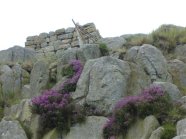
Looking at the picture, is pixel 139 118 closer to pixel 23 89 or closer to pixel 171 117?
pixel 171 117

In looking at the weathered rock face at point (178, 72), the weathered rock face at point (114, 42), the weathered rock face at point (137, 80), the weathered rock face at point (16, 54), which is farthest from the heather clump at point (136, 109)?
the weathered rock face at point (16, 54)

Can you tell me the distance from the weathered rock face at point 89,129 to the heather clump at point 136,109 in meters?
0.48

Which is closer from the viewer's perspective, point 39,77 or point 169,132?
point 169,132

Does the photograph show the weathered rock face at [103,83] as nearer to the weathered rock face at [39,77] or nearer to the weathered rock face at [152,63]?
the weathered rock face at [152,63]

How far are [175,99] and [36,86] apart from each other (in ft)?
26.0

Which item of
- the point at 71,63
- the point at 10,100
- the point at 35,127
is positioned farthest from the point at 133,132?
the point at 10,100

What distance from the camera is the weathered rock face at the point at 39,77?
25422 millimetres

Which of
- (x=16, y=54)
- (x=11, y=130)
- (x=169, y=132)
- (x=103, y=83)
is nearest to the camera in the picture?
(x=169, y=132)

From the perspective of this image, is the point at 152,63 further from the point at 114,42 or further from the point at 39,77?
the point at 114,42

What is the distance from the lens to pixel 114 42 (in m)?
30.2

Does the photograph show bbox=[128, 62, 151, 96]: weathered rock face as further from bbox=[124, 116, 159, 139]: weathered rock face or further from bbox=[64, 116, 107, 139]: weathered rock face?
bbox=[124, 116, 159, 139]: weathered rock face

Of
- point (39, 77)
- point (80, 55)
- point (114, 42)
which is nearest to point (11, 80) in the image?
point (39, 77)

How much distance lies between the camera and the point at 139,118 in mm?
18984

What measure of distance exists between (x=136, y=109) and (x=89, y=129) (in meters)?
2.24
